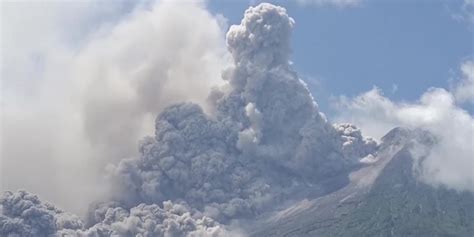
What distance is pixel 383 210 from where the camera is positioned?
425ft

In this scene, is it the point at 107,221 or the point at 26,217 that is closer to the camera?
the point at 26,217

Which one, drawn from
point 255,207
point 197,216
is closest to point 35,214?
point 197,216

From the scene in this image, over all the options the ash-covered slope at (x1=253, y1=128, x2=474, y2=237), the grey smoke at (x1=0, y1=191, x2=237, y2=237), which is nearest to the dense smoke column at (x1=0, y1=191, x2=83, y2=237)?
the grey smoke at (x1=0, y1=191, x2=237, y2=237)

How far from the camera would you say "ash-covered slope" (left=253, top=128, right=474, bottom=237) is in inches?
4796

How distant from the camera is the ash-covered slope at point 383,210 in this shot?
12181cm

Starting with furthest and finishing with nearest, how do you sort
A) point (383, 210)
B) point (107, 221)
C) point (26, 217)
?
point (383, 210) → point (107, 221) → point (26, 217)

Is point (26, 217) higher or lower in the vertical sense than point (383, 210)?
higher

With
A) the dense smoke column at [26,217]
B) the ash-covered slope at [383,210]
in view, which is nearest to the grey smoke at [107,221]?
the dense smoke column at [26,217]

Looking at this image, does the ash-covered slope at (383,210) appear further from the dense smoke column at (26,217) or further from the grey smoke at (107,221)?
the dense smoke column at (26,217)

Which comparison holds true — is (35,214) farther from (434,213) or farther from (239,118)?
(434,213)

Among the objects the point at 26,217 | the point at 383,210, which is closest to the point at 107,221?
the point at 26,217

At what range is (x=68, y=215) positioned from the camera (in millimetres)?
110750

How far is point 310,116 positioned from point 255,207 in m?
17.1

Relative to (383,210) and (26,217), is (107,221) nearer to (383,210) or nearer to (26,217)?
(26,217)
